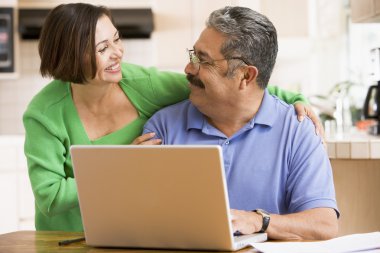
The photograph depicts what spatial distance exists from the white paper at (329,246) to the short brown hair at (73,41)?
937 millimetres

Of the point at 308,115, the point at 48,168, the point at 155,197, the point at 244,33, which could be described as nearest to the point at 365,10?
the point at 308,115

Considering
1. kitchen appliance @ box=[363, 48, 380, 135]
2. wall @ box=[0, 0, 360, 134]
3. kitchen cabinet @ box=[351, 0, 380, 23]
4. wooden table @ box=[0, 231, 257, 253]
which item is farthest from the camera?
wall @ box=[0, 0, 360, 134]

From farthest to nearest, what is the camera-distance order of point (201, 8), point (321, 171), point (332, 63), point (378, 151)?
1. point (332, 63)
2. point (201, 8)
3. point (378, 151)
4. point (321, 171)

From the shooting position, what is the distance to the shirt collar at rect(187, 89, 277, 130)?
94.0 inches

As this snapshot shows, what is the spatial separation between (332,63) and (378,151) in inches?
196

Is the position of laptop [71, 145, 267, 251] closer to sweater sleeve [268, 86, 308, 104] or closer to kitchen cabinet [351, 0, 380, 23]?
sweater sleeve [268, 86, 308, 104]

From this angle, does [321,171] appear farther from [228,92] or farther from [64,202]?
[64,202]

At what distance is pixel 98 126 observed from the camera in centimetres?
265

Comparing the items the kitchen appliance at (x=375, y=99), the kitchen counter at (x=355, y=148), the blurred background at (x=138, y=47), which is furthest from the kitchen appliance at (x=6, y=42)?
the kitchen counter at (x=355, y=148)

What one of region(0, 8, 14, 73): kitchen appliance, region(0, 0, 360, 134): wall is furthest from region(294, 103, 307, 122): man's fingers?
region(0, 8, 14, 73): kitchen appliance

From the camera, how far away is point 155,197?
1.80m

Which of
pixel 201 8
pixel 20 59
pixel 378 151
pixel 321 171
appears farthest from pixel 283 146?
pixel 20 59

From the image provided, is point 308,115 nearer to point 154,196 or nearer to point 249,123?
point 249,123

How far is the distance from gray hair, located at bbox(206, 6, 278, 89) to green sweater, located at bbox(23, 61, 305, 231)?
28cm
